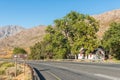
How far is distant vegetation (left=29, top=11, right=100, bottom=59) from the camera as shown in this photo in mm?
102125

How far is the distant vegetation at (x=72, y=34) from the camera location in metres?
102

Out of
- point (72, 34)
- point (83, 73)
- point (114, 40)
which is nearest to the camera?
point (83, 73)

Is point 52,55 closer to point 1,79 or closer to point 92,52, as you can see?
point 92,52

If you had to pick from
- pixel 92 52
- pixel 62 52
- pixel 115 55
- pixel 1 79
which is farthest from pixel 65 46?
pixel 1 79

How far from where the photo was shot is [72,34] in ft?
366

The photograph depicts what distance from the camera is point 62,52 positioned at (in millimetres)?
110375

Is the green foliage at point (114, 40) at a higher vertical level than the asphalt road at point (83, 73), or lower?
higher

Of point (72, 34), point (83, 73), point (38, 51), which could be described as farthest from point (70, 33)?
point (83, 73)

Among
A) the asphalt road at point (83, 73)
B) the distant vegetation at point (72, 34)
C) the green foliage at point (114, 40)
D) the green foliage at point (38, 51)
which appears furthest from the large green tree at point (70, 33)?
the asphalt road at point (83, 73)

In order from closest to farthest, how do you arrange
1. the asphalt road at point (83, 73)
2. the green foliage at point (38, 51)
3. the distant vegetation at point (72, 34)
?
the asphalt road at point (83, 73) < the distant vegetation at point (72, 34) < the green foliage at point (38, 51)

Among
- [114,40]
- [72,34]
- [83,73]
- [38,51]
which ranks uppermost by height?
[72,34]

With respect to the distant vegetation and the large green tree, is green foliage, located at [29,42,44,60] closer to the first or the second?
the distant vegetation

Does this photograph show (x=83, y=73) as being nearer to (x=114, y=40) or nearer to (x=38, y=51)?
(x=114, y=40)

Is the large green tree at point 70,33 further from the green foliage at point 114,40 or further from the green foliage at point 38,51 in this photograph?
the green foliage at point 38,51
